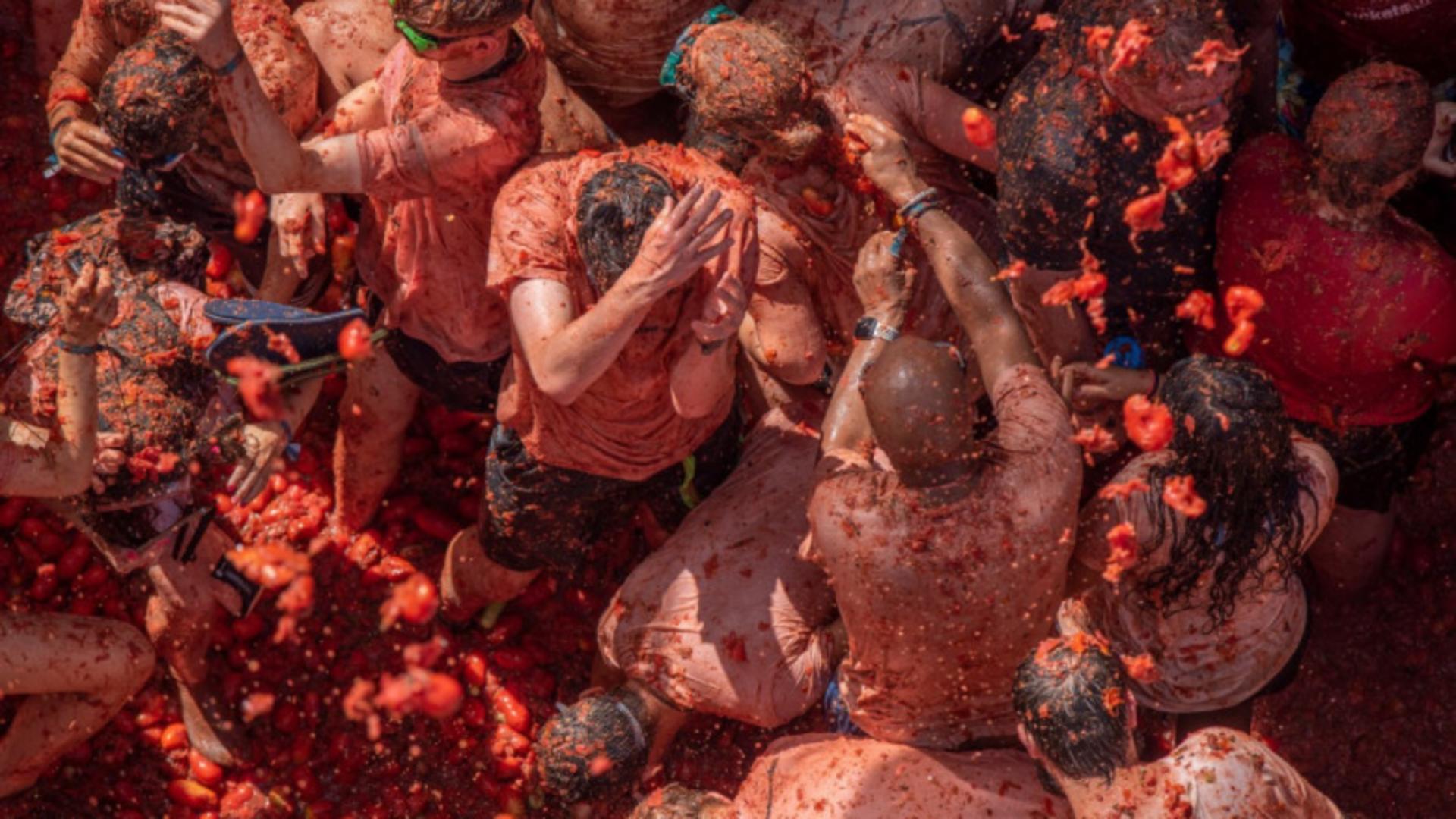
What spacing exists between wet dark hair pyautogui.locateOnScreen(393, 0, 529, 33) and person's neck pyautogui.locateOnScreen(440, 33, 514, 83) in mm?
135

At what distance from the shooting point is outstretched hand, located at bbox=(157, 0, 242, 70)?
3766 mm

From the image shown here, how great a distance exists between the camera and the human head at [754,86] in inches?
155

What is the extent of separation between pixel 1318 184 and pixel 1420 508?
181cm

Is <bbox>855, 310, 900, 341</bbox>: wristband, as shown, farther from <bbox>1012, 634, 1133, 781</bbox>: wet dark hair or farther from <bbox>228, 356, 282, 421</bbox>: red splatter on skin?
<bbox>228, 356, 282, 421</bbox>: red splatter on skin

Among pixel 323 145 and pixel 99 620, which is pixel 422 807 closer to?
pixel 99 620

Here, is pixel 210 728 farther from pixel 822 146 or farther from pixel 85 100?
pixel 822 146

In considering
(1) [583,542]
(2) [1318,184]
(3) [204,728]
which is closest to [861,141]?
(2) [1318,184]

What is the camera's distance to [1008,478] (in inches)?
141

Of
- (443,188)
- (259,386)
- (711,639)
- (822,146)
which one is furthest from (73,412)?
(822,146)

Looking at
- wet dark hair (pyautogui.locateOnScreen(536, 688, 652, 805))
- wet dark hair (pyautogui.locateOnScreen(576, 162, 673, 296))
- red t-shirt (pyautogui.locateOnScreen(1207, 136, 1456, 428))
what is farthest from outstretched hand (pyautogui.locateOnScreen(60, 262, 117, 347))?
red t-shirt (pyautogui.locateOnScreen(1207, 136, 1456, 428))

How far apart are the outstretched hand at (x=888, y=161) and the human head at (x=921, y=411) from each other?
728 millimetres

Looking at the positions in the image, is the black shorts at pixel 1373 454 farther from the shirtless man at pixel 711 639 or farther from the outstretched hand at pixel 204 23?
the outstretched hand at pixel 204 23

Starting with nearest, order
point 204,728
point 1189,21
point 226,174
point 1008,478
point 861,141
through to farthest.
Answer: point 1008,478 < point 1189,21 < point 861,141 < point 226,174 < point 204,728

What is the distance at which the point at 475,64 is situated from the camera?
395 centimetres
